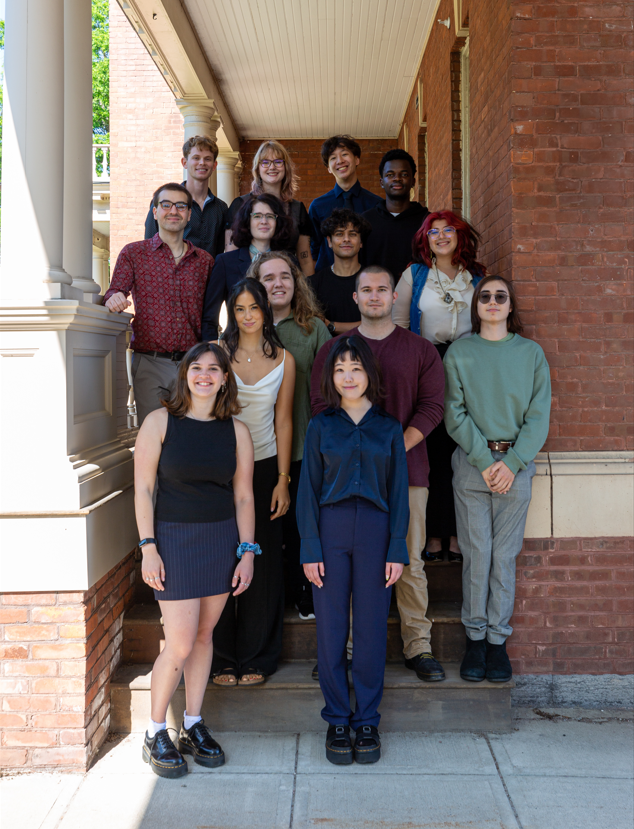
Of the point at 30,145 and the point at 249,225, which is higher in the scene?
the point at 30,145

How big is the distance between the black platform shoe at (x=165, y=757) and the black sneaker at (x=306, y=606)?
96cm

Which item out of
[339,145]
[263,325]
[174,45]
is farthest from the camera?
[174,45]

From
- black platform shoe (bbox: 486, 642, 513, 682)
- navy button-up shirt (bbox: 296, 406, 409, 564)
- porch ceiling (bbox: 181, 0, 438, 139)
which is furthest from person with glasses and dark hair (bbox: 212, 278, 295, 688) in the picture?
porch ceiling (bbox: 181, 0, 438, 139)

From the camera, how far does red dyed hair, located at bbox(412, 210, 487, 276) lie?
3.80m

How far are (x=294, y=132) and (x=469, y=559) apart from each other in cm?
1069

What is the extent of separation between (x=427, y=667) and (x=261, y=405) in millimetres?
1543

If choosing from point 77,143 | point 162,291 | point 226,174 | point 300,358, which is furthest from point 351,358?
point 226,174

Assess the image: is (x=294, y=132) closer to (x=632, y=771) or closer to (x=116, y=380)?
(x=116, y=380)

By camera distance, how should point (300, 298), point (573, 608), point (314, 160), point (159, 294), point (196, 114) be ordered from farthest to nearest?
1. point (314, 160)
2. point (196, 114)
3. point (159, 294)
4. point (573, 608)
5. point (300, 298)

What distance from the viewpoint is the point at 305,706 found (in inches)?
135

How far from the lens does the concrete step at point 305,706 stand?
3.43 meters

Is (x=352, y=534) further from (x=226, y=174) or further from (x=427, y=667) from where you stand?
(x=226, y=174)

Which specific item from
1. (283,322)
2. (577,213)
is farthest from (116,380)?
(577,213)

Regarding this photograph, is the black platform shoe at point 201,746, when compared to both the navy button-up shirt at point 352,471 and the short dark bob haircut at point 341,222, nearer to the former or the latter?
the navy button-up shirt at point 352,471
